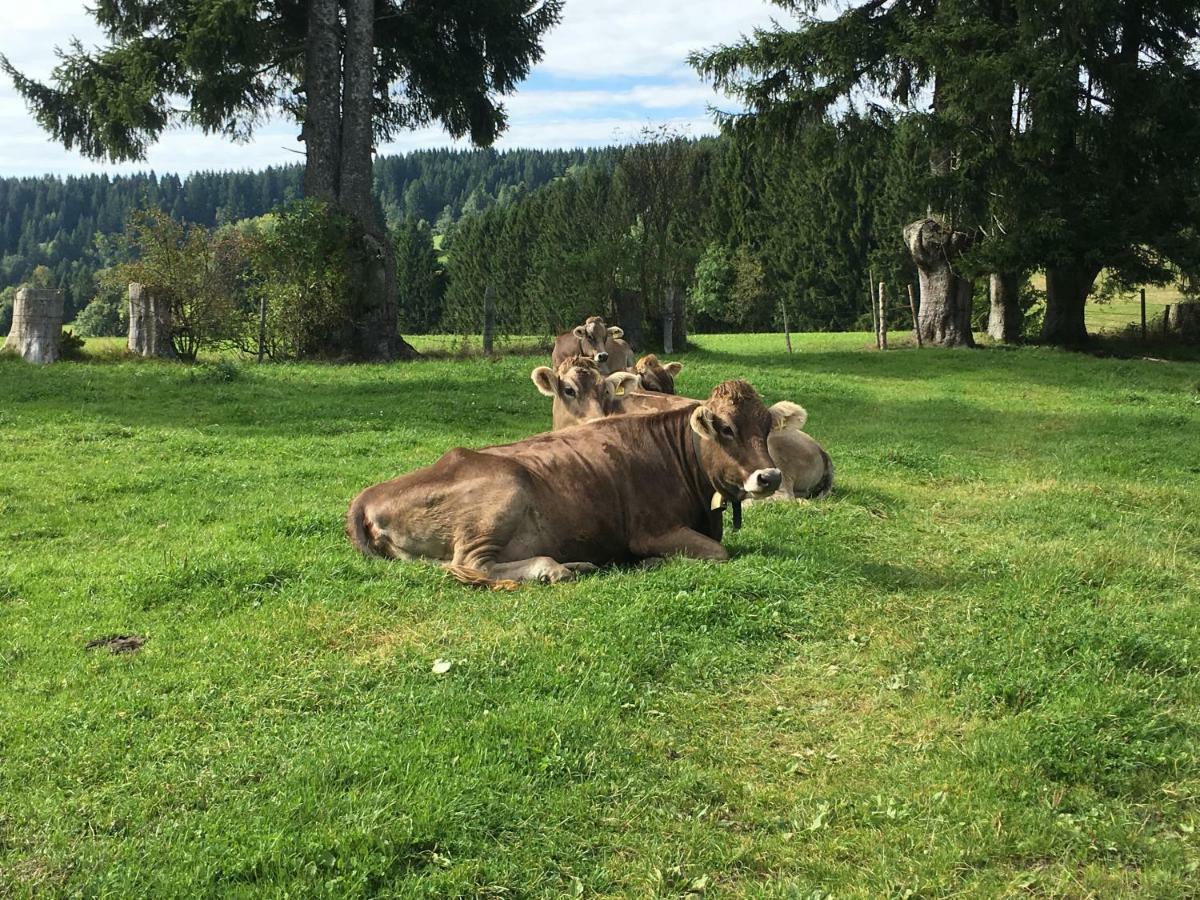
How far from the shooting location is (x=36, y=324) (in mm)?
20984

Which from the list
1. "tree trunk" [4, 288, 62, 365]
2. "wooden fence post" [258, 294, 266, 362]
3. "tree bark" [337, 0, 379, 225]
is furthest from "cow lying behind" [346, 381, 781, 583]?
"tree bark" [337, 0, 379, 225]

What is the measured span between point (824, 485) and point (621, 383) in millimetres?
2473

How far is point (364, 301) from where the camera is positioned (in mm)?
24906

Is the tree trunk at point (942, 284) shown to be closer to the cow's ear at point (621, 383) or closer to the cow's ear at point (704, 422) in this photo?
the cow's ear at point (621, 383)

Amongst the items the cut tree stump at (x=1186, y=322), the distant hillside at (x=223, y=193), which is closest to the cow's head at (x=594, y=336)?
the cut tree stump at (x=1186, y=322)

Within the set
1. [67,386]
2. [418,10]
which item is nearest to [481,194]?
[418,10]

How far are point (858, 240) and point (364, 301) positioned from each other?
33.2m

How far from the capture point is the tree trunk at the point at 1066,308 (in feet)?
91.7

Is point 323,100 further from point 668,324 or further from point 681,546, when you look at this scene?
point 681,546

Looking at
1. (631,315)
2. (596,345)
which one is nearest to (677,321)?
(631,315)

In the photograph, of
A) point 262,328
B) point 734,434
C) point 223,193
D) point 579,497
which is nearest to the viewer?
point 734,434

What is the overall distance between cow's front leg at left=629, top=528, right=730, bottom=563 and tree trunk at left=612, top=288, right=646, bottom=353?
22.1 m

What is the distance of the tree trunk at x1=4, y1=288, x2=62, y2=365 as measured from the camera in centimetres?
2088

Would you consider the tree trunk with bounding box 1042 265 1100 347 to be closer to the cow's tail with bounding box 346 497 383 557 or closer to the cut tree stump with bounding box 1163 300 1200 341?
the cut tree stump with bounding box 1163 300 1200 341
